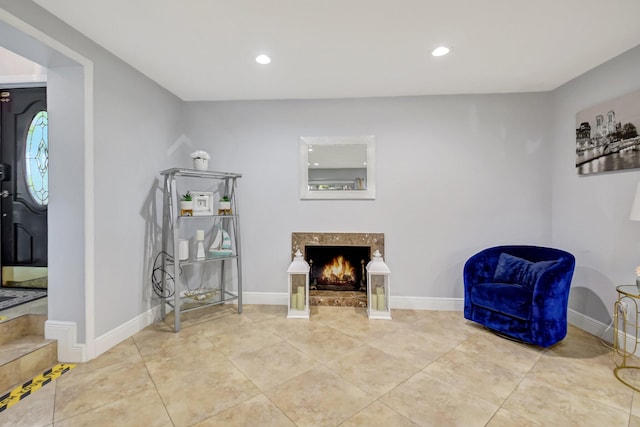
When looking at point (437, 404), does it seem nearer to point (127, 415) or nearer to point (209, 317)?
point (127, 415)

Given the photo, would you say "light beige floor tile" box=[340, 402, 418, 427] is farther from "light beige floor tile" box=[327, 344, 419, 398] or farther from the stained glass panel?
the stained glass panel

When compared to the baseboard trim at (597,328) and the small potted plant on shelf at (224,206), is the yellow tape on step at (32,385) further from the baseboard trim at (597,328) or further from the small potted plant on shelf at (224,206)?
the baseboard trim at (597,328)

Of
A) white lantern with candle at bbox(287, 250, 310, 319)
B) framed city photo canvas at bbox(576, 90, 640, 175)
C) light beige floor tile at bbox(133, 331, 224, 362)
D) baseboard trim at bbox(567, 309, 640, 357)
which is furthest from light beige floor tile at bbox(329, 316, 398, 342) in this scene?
framed city photo canvas at bbox(576, 90, 640, 175)

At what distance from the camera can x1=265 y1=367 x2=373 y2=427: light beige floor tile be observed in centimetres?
150

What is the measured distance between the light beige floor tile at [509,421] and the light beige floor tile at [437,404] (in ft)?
Result: 0.09

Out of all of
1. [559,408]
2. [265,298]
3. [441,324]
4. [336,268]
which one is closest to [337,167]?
[336,268]

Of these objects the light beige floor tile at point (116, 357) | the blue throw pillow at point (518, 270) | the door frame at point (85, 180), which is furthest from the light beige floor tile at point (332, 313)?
the door frame at point (85, 180)

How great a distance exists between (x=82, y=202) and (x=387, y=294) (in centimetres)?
288

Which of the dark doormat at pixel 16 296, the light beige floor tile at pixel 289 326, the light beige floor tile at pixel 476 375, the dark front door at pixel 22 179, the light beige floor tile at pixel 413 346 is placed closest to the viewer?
the light beige floor tile at pixel 476 375

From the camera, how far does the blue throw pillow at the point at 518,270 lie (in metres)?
2.30

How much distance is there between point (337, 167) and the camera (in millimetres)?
3180

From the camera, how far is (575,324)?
266cm

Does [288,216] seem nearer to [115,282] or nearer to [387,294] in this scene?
[387,294]

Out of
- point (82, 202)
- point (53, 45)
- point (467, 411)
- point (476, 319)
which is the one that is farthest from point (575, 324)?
point (53, 45)
